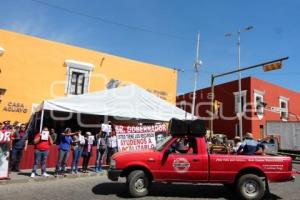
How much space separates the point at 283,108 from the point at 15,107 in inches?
949

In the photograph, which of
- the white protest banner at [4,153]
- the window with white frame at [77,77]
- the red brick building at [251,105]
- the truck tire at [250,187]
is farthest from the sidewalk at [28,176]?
the red brick building at [251,105]

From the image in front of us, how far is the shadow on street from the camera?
10.1 meters

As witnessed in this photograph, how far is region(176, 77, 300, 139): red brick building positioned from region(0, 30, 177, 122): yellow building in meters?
8.26

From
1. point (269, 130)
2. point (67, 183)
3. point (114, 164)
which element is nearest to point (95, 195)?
point (114, 164)

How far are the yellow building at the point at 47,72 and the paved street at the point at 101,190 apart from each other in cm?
760

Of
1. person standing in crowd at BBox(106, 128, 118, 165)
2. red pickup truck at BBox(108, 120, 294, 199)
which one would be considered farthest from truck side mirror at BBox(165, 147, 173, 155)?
person standing in crowd at BBox(106, 128, 118, 165)

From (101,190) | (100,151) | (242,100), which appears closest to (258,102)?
(242,100)

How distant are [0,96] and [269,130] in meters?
17.3

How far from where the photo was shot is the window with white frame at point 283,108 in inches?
1291

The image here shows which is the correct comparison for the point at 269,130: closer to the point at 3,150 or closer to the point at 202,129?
the point at 202,129

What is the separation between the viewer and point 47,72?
19.8 metres

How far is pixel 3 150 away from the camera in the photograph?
39.4 feet

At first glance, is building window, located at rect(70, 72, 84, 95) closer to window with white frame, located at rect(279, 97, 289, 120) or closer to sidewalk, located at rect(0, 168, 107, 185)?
sidewalk, located at rect(0, 168, 107, 185)

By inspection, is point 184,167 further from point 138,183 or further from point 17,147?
point 17,147
